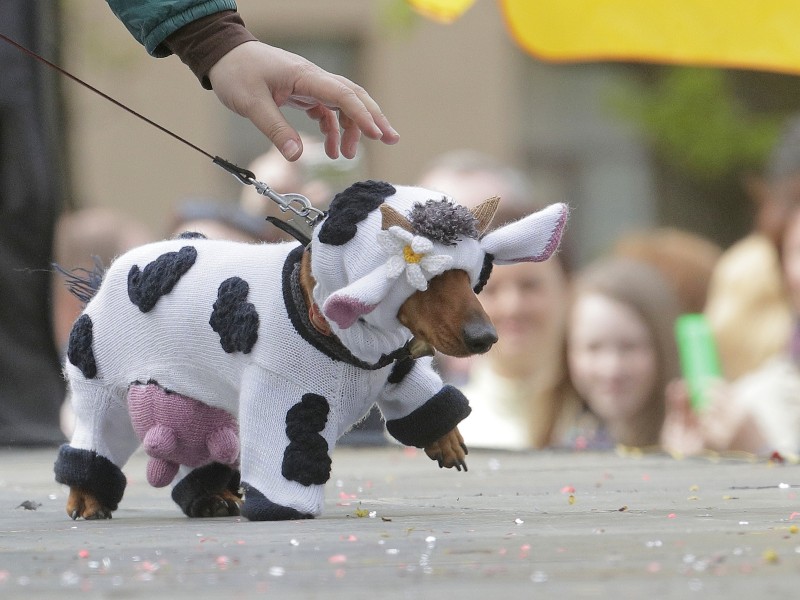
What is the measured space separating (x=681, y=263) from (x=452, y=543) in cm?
617

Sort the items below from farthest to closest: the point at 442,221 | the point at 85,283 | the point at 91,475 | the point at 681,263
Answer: the point at 681,263
the point at 85,283
the point at 91,475
the point at 442,221

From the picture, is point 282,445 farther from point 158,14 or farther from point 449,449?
point 158,14

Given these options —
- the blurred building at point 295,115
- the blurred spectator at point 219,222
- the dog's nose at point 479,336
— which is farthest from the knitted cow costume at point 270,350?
the blurred building at point 295,115

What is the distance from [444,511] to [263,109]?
1087mm

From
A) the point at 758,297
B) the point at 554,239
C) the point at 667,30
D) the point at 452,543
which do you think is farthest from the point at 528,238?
the point at 758,297

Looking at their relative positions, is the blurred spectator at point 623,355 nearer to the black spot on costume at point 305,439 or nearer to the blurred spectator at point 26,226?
the blurred spectator at point 26,226

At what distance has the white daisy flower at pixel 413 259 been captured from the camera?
3684 millimetres

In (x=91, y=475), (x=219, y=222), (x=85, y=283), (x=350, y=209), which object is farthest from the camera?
(x=219, y=222)

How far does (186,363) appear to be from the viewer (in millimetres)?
4188

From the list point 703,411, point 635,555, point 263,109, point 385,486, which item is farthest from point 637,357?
point 635,555

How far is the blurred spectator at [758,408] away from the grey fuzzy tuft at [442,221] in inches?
145

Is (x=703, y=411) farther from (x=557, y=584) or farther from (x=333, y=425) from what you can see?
(x=557, y=584)

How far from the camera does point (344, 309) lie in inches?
146

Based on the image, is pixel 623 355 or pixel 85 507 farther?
pixel 623 355
